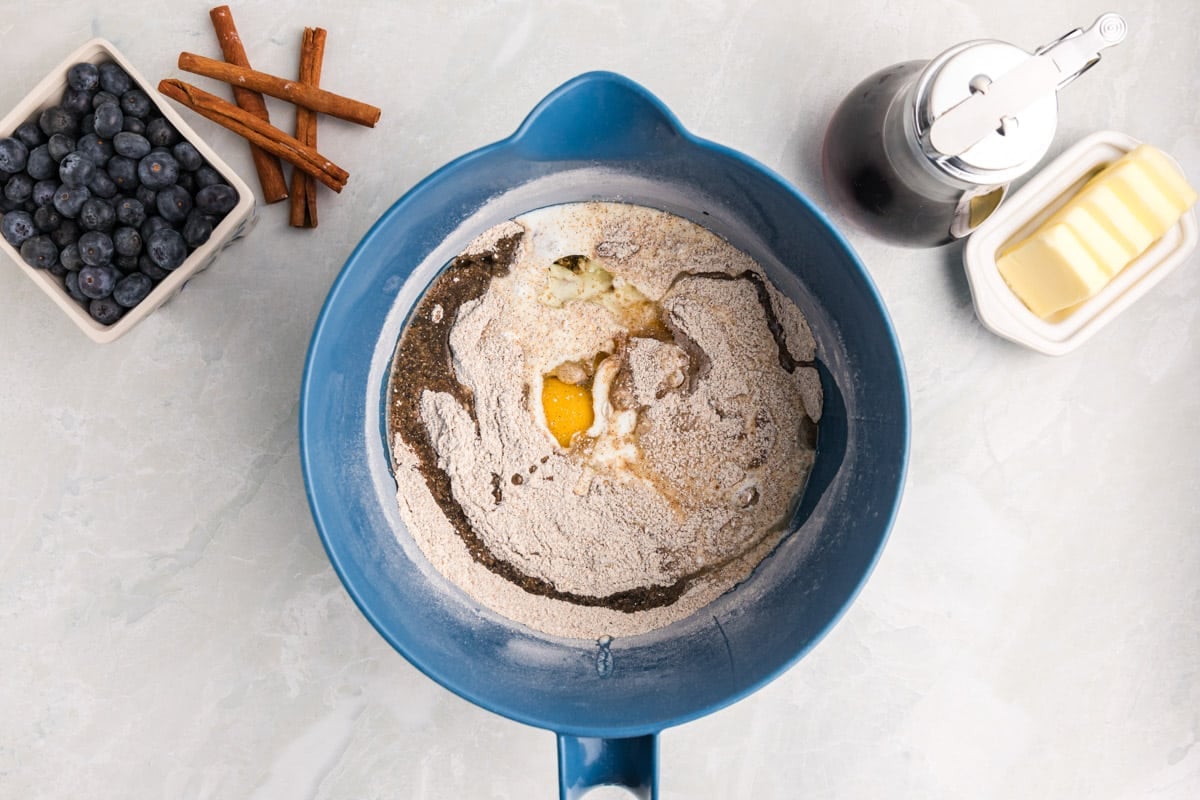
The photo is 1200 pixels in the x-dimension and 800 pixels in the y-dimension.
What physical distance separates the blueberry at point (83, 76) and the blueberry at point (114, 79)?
1cm

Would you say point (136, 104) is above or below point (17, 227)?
above

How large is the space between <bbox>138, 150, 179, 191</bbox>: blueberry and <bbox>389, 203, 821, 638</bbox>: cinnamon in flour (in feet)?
1.32

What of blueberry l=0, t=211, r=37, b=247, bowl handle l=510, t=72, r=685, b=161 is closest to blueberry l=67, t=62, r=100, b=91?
blueberry l=0, t=211, r=37, b=247

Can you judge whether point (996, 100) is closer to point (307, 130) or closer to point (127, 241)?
point (307, 130)

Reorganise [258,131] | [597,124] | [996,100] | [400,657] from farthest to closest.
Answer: [400,657] < [258,131] < [597,124] < [996,100]

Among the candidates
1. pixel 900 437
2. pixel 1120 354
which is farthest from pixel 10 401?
pixel 1120 354

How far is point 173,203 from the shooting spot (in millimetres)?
1200

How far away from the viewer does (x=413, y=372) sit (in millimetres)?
1327

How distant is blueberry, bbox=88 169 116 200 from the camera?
1205mm

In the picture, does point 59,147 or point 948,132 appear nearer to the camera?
point 948,132

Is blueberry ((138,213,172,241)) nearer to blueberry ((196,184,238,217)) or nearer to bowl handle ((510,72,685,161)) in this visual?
blueberry ((196,184,238,217))

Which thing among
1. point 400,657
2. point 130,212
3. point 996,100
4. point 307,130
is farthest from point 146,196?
point 996,100

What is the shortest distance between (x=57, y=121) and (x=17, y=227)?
17cm

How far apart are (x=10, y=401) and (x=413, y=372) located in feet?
2.21
